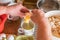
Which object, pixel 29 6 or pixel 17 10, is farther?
pixel 29 6

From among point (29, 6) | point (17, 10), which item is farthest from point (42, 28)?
point (29, 6)

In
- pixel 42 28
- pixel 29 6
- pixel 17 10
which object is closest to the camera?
pixel 42 28

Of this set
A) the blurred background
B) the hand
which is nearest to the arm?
the hand

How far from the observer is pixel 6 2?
1269 millimetres

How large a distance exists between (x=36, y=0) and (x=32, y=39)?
435 mm

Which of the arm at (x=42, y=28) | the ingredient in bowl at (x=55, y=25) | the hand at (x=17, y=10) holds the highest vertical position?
the hand at (x=17, y=10)

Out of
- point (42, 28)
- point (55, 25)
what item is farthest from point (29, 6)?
point (42, 28)

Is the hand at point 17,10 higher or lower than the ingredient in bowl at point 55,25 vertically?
higher

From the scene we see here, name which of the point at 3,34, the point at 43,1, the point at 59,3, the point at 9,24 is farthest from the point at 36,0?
the point at 3,34

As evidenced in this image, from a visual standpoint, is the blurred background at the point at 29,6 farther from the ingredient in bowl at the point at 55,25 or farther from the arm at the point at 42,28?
the arm at the point at 42,28

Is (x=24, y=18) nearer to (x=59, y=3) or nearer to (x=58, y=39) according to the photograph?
(x=58, y=39)

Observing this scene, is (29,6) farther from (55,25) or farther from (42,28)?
(42,28)

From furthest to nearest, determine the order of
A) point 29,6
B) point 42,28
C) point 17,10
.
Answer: point 29,6, point 17,10, point 42,28

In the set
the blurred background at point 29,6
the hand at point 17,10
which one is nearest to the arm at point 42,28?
the hand at point 17,10
